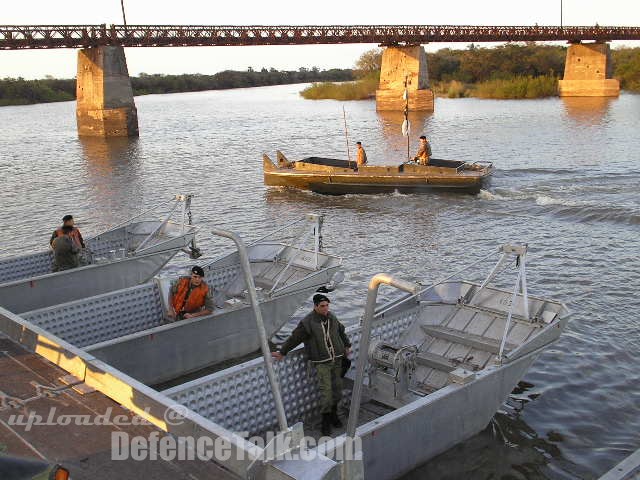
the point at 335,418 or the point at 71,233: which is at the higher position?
the point at 71,233

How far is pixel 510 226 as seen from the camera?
69.8ft

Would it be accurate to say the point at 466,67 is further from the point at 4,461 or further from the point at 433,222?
the point at 4,461

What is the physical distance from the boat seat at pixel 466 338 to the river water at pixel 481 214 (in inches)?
40.3

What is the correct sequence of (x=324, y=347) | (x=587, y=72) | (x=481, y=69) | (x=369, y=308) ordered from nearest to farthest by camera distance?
(x=369, y=308) → (x=324, y=347) → (x=587, y=72) → (x=481, y=69)

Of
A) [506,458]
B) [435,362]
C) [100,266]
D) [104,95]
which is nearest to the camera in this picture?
[506,458]

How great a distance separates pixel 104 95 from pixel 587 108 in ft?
139

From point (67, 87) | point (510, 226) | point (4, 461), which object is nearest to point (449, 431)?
point (4, 461)

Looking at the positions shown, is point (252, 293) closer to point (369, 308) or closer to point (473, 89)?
point (369, 308)

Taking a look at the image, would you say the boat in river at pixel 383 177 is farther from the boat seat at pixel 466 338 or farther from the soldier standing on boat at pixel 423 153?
the boat seat at pixel 466 338

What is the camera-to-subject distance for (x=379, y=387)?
29.8 feet

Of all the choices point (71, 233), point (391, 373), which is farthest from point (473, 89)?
point (391, 373)

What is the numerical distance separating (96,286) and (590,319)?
30.5 feet

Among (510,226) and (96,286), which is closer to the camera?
(96,286)

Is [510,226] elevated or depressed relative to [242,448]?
depressed
